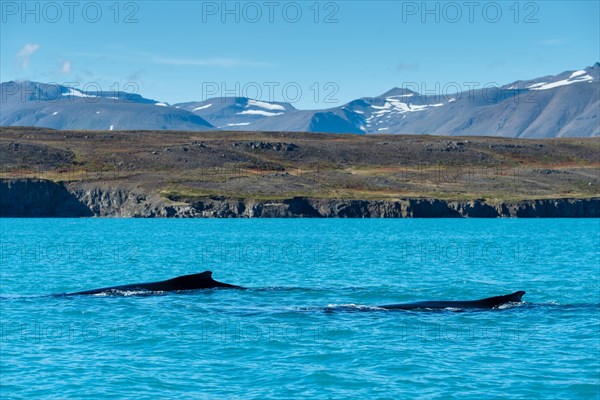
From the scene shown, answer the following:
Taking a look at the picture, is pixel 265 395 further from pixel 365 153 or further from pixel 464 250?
pixel 365 153

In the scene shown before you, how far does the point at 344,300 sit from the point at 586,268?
24.1 metres

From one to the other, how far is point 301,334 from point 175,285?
11426 millimetres

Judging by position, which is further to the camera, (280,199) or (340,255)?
(280,199)

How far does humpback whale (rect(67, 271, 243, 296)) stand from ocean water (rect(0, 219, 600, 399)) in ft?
2.38

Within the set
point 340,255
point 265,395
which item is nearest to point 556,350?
point 265,395

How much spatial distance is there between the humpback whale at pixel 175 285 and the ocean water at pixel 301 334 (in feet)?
2.38

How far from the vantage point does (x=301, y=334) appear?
26969mm

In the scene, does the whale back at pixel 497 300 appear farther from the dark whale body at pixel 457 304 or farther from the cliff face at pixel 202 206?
the cliff face at pixel 202 206

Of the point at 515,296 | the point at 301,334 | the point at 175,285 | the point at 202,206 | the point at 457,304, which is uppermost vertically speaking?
the point at 202,206

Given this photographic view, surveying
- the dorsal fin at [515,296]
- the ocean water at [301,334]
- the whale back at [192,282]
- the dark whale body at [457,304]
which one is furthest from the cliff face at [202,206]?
the dark whale body at [457,304]

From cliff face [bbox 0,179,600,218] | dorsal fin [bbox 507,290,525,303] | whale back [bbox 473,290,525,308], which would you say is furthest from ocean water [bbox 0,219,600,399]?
cliff face [bbox 0,179,600,218]

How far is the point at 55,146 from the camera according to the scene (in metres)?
177

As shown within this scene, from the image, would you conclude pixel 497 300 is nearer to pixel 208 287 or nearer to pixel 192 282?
pixel 208 287

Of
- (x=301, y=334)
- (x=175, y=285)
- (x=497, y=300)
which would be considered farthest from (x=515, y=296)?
(x=175, y=285)
